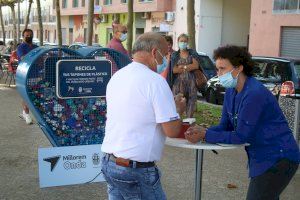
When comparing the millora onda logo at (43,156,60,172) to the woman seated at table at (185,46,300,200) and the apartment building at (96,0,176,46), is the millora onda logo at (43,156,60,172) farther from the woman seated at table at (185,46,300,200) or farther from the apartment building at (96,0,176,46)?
the apartment building at (96,0,176,46)

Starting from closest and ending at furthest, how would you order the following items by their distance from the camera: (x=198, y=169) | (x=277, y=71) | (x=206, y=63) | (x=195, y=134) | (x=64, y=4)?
(x=195, y=134) < (x=198, y=169) < (x=277, y=71) < (x=206, y=63) < (x=64, y=4)

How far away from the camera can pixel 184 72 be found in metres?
8.75

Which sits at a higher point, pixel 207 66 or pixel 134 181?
pixel 134 181

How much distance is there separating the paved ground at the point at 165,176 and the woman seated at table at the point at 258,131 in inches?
87.6

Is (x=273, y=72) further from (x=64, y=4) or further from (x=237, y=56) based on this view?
(x=64, y=4)

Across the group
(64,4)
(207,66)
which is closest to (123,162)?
(207,66)

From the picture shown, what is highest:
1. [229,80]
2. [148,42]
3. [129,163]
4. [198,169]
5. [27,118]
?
[148,42]

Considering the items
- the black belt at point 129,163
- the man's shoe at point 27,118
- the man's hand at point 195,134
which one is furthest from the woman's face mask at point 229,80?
the man's shoe at point 27,118

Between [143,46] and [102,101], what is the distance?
9.11 ft

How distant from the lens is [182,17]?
3472 centimetres

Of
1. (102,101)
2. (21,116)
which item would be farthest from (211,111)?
(102,101)

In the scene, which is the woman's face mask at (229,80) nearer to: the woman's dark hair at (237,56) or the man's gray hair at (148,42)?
the woman's dark hair at (237,56)

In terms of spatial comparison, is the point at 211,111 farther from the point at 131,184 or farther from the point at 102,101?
the point at 131,184

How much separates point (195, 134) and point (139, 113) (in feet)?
2.18
